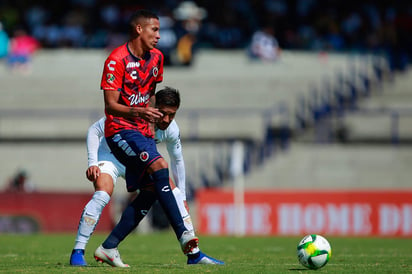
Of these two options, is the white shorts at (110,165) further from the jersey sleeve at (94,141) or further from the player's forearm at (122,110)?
the player's forearm at (122,110)

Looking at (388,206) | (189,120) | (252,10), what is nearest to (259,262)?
(388,206)

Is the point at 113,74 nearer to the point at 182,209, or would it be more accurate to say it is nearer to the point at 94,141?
the point at 94,141

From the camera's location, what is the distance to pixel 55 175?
26.4m

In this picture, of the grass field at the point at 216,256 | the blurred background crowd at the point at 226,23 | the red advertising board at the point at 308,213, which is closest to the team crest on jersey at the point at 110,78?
the grass field at the point at 216,256

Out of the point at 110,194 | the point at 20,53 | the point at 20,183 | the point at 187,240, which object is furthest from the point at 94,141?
the point at 20,53

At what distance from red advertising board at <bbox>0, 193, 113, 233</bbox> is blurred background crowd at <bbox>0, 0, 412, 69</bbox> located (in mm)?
8954

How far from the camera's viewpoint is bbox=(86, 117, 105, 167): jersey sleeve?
973cm

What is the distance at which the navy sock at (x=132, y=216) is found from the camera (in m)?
9.69

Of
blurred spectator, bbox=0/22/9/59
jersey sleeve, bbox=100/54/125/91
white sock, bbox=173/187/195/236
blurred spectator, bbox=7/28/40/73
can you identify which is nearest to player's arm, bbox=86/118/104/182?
jersey sleeve, bbox=100/54/125/91

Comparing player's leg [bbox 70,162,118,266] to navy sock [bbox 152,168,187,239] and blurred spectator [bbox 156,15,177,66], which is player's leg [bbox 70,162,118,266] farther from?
blurred spectator [bbox 156,15,177,66]

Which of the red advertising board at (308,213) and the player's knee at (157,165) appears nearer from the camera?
the player's knee at (157,165)

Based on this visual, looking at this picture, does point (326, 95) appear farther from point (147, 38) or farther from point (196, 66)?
point (147, 38)

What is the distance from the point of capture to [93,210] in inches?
377

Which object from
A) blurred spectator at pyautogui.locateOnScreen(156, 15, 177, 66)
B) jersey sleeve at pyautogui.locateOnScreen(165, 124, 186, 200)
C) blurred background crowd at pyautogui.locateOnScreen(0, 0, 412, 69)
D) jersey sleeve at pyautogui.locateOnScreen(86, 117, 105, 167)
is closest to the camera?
jersey sleeve at pyautogui.locateOnScreen(86, 117, 105, 167)
